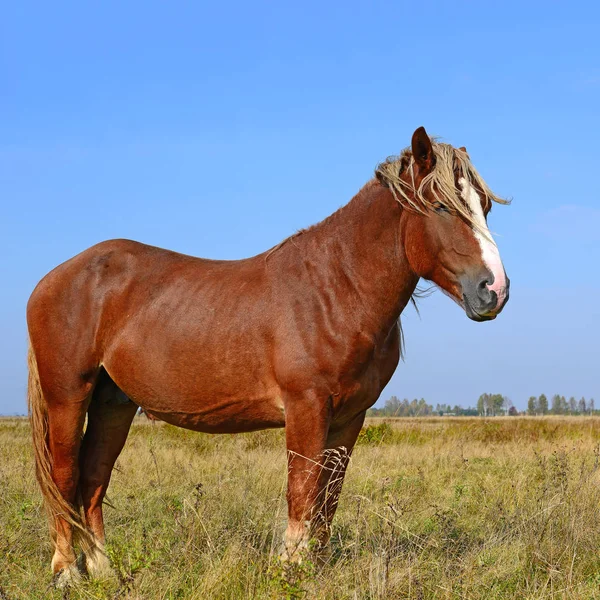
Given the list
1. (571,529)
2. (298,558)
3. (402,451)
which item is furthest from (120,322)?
(402,451)

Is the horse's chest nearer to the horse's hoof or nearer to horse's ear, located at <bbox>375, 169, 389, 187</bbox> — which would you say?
horse's ear, located at <bbox>375, 169, 389, 187</bbox>

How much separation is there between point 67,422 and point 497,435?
11765mm

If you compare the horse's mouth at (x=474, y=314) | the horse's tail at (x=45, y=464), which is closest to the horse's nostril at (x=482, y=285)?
the horse's mouth at (x=474, y=314)

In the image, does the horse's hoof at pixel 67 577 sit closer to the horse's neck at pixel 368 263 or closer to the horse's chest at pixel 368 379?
the horse's chest at pixel 368 379

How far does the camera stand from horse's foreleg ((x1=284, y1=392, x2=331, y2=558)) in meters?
3.78

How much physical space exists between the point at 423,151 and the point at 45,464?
3302mm

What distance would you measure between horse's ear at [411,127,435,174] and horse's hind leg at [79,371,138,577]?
267 cm

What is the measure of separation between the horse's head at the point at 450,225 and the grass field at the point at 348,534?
46.6 inches

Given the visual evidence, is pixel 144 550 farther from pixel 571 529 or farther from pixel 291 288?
pixel 571 529

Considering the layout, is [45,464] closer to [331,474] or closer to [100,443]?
[100,443]

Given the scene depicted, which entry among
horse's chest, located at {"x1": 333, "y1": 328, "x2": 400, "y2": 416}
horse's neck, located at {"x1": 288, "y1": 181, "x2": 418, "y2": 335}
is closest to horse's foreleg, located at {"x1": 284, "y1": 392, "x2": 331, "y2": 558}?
horse's chest, located at {"x1": 333, "y1": 328, "x2": 400, "y2": 416}

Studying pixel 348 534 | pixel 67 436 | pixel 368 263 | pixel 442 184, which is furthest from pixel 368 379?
Answer: pixel 67 436

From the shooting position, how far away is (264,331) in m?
4.09

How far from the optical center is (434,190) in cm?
384
